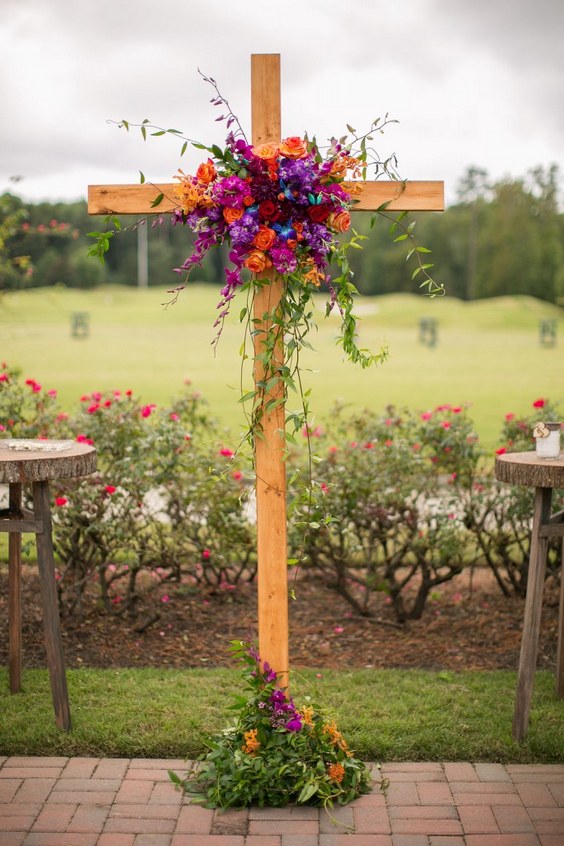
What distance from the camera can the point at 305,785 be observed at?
278cm

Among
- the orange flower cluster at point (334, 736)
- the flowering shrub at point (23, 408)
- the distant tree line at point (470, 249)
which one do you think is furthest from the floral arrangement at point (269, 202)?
the distant tree line at point (470, 249)

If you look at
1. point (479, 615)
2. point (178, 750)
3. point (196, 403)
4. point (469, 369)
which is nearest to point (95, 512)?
point (196, 403)

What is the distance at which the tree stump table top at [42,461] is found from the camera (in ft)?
9.87

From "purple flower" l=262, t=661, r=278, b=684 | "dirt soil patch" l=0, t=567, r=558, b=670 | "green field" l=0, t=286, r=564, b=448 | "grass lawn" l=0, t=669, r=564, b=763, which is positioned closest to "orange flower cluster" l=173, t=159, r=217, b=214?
"purple flower" l=262, t=661, r=278, b=684

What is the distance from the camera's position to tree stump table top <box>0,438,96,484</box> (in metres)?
3.01

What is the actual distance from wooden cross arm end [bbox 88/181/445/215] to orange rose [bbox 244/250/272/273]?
33 cm

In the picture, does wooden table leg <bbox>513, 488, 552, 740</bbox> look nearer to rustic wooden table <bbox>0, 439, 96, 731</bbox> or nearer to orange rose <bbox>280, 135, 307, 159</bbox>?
orange rose <bbox>280, 135, 307, 159</bbox>

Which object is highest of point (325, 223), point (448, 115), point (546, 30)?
point (448, 115)

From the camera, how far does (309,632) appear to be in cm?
461

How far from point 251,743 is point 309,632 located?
1765mm

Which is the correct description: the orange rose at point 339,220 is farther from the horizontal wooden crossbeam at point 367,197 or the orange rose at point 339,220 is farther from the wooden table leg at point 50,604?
the wooden table leg at point 50,604

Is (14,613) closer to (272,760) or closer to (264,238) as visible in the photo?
(272,760)

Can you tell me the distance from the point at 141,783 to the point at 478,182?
34.3 metres

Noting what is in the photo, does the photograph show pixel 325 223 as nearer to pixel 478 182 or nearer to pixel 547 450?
pixel 547 450
